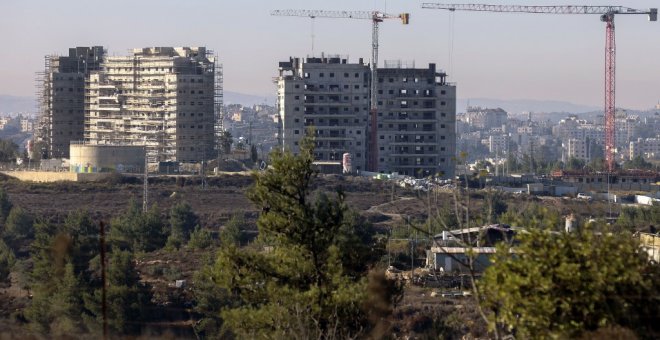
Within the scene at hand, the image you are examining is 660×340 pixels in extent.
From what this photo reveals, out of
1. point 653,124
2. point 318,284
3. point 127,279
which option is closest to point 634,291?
point 318,284

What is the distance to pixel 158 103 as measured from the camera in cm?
4775

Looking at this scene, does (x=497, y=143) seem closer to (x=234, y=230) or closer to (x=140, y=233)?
(x=234, y=230)

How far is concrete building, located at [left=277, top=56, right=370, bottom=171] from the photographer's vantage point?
4628 centimetres

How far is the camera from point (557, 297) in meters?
7.20

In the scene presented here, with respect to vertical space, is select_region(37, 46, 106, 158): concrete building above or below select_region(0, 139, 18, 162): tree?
above

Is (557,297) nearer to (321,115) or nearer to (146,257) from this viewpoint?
(146,257)

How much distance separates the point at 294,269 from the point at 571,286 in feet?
11.7

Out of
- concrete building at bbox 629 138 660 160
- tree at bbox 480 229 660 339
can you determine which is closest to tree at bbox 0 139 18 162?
tree at bbox 480 229 660 339

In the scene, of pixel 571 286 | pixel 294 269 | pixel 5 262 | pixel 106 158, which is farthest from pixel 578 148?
pixel 571 286

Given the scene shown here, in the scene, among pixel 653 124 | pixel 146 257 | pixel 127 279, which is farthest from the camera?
pixel 653 124

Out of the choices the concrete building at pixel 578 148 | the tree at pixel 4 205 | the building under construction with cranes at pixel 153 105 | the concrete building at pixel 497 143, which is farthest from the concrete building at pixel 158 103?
the concrete building at pixel 497 143

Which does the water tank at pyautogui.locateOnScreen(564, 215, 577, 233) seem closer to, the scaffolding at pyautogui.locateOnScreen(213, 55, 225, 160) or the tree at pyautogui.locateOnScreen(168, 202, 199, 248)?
the tree at pyautogui.locateOnScreen(168, 202, 199, 248)

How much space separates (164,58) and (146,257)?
25.7m

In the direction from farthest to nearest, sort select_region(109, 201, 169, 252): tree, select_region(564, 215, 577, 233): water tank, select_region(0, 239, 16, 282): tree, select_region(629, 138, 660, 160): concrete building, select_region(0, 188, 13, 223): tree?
select_region(629, 138, 660, 160): concrete building → select_region(0, 188, 13, 223): tree → select_region(109, 201, 169, 252): tree → select_region(0, 239, 16, 282): tree → select_region(564, 215, 577, 233): water tank
